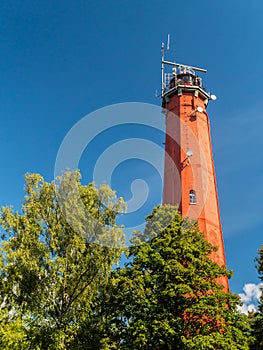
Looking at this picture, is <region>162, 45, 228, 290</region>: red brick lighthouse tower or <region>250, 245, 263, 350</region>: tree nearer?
<region>250, 245, 263, 350</region>: tree

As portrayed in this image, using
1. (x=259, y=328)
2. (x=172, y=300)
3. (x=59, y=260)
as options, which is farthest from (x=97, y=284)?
(x=259, y=328)

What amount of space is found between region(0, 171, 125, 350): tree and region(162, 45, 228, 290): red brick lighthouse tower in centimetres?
1017

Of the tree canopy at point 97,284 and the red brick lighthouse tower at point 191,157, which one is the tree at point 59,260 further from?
the red brick lighthouse tower at point 191,157

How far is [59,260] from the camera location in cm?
1770

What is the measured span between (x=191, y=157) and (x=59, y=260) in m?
17.5

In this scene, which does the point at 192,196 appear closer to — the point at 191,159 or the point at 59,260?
the point at 191,159

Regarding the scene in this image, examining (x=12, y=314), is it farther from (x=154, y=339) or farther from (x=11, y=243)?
(x=154, y=339)

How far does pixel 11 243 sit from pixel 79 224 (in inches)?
151

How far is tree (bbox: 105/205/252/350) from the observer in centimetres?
1823

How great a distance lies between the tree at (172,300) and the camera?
1823 cm

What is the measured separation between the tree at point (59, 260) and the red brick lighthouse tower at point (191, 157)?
10.2 metres

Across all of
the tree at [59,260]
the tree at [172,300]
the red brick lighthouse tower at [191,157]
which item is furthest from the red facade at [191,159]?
the tree at [59,260]

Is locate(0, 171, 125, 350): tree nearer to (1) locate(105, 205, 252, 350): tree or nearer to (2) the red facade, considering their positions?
(1) locate(105, 205, 252, 350): tree

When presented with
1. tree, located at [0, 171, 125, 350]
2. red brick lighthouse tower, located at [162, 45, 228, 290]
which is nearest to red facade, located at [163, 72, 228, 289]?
red brick lighthouse tower, located at [162, 45, 228, 290]
